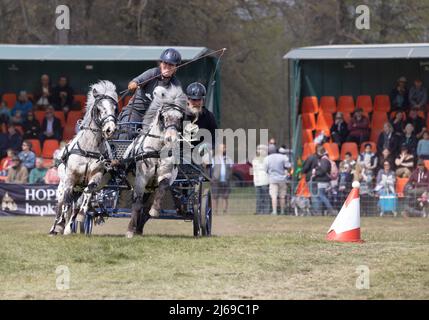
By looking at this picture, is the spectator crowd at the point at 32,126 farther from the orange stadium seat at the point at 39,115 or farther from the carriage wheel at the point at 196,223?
the carriage wheel at the point at 196,223

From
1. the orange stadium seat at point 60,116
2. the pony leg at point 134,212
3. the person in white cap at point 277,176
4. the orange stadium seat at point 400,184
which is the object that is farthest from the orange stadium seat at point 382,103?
the pony leg at point 134,212

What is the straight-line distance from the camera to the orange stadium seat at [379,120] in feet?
88.3

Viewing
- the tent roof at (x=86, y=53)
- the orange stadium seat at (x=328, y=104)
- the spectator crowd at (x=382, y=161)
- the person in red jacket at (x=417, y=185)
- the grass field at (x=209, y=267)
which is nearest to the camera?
the grass field at (x=209, y=267)

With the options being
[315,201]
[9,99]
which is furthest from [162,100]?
[9,99]

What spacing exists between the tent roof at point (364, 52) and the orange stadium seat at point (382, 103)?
2.02 m

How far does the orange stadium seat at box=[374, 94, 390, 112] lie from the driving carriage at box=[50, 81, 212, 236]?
14088 mm

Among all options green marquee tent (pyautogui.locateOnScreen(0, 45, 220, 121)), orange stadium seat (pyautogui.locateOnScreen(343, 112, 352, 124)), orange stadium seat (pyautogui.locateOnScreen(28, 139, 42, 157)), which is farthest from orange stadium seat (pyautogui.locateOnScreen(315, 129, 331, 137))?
orange stadium seat (pyautogui.locateOnScreen(28, 139, 42, 157))

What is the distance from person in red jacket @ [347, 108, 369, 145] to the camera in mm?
26344

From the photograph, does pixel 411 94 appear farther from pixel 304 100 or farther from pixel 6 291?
pixel 6 291

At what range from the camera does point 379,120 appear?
2697 cm

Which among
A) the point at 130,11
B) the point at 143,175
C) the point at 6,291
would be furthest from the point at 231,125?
the point at 6,291

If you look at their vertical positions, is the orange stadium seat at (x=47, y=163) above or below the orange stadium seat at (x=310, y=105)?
below

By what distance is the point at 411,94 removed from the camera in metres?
26.6
